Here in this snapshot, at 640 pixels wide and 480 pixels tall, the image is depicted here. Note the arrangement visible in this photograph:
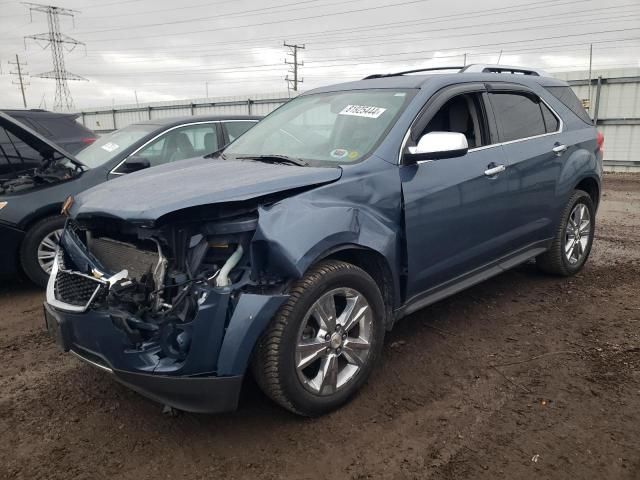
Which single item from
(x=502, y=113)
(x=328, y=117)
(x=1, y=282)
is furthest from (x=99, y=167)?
(x=502, y=113)

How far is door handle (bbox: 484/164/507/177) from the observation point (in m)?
3.57

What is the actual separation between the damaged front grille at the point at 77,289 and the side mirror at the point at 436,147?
1.86 metres

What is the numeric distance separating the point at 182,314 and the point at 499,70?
350 cm

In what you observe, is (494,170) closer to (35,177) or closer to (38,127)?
(35,177)

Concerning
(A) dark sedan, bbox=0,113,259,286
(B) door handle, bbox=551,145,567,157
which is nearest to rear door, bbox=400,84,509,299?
(B) door handle, bbox=551,145,567,157

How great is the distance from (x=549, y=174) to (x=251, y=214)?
2823 mm

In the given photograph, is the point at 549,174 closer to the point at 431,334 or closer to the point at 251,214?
the point at 431,334

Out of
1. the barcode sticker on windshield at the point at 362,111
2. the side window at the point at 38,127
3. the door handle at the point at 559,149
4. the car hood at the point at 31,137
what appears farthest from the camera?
the side window at the point at 38,127

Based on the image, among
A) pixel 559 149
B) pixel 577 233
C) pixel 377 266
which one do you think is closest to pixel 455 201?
pixel 377 266

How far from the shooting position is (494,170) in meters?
3.62

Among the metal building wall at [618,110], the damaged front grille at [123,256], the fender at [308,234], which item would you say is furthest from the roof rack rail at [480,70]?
→ the metal building wall at [618,110]

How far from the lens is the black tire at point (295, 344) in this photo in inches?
95.7

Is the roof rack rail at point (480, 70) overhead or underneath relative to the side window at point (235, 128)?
overhead

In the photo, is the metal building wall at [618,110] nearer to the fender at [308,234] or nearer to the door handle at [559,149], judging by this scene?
the door handle at [559,149]
